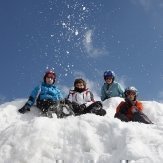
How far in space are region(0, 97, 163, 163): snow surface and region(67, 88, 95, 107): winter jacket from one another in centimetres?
491

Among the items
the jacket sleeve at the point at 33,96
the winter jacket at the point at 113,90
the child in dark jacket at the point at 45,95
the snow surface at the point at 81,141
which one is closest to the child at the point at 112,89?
the winter jacket at the point at 113,90

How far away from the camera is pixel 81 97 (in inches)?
519

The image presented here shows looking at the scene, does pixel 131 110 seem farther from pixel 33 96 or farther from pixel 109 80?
pixel 109 80

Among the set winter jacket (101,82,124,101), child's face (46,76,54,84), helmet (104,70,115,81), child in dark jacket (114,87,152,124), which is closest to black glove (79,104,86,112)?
child in dark jacket (114,87,152,124)

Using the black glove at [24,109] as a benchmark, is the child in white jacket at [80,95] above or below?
above

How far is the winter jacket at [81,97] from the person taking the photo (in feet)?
43.1

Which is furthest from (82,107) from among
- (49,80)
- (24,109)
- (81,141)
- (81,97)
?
(81,141)

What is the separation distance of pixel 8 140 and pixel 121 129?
7.36 feet

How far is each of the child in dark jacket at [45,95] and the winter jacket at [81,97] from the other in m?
0.39

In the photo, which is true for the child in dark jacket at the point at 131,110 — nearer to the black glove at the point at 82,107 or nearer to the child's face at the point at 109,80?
the black glove at the point at 82,107

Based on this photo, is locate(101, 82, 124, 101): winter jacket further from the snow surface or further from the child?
the snow surface

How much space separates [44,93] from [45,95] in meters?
0.09

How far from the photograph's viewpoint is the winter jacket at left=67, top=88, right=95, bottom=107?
13.1 m

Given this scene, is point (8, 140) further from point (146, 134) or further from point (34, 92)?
point (34, 92)
